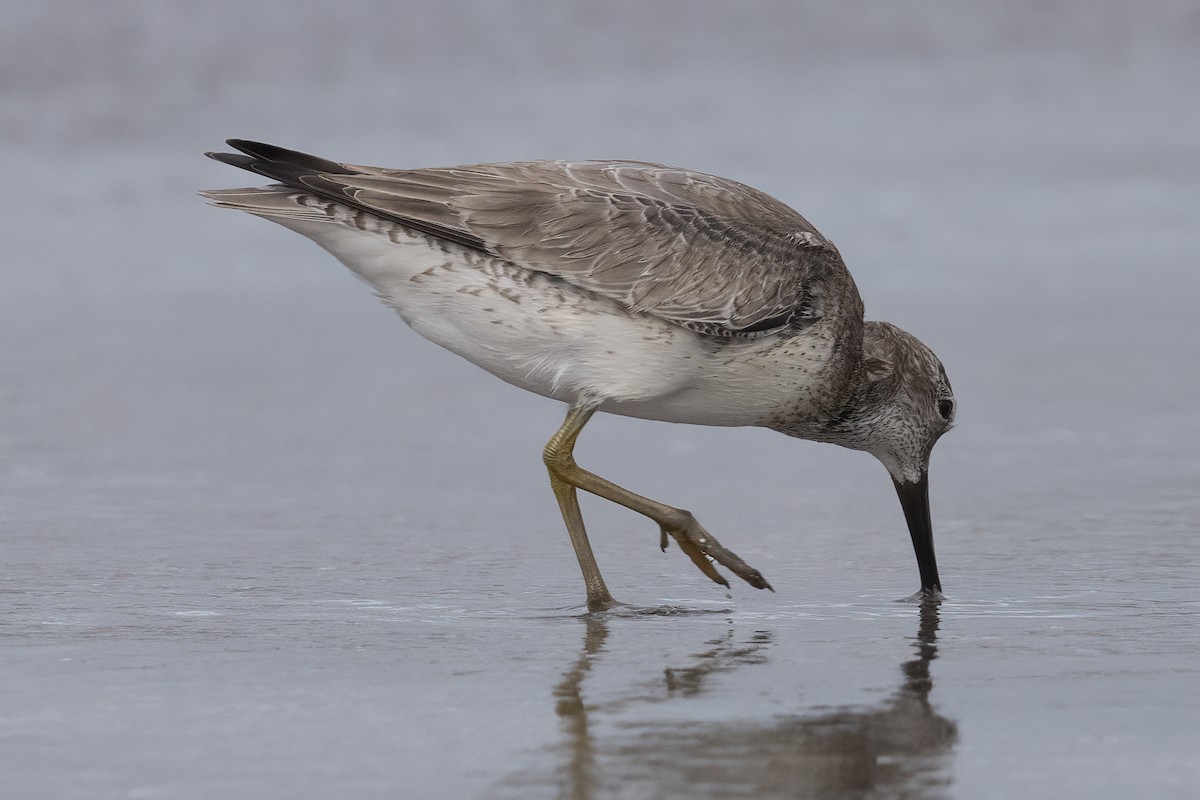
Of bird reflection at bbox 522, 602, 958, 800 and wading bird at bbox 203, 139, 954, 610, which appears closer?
bird reflection at bbox 522, 602, 958, 800

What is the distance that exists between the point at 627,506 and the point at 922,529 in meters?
1.23

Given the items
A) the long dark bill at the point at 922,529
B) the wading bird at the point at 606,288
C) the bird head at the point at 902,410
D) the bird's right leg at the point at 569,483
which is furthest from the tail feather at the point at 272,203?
the long dark bill at the point at 922,529

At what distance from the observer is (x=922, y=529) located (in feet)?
23.9

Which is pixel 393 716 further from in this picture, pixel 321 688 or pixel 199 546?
pixel 199 546

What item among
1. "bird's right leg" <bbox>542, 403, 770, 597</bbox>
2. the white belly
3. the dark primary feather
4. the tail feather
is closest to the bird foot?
"bird's right leg" <bbox>542, 403, 770, 597</bbox>

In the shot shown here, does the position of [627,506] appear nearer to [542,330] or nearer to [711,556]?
[711,556]

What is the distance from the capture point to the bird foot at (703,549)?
6.67m

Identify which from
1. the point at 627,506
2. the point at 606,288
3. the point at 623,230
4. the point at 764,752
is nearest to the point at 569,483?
the point at 627,506

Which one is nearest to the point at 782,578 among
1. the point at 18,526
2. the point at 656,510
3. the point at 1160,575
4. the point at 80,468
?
the point at 656,510

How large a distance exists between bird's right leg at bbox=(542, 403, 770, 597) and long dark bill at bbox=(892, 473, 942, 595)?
682 mm

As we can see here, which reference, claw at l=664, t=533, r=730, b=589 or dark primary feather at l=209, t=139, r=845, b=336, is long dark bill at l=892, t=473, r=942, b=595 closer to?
claw at l=664, t=533, r=730, b=589

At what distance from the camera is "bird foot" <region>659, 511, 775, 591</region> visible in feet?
21.9

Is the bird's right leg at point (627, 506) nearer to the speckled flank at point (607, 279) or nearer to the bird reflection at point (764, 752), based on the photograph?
the speckled flank at point (607, 279)

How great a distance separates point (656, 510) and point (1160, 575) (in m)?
1.96
